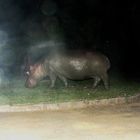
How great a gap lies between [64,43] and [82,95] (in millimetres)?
7379

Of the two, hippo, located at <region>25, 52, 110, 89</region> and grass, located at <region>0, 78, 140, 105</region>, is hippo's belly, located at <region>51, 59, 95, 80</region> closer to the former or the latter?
hippo, located at <region>25, 52, 110, 89</region>

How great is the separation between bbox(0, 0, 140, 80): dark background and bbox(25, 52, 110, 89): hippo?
4.23 metres

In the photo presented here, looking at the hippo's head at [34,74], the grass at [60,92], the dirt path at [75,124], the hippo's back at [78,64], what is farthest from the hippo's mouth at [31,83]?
the dirt path at [75,124]

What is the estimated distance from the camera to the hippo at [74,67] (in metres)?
15.4

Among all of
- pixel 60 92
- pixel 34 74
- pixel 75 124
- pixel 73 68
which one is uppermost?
pixel 73 68

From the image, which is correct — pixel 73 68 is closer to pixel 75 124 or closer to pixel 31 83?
pixel 31 83

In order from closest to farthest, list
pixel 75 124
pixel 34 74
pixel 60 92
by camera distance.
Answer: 1. pixel 75 124
2. pixel 60 92
3. pixel 34 74

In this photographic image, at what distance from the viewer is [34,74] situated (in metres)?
15.8

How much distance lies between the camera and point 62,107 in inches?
513

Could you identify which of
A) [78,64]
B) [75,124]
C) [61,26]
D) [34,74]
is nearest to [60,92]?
[78,64]

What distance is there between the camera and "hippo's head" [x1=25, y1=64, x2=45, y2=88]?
1573cm

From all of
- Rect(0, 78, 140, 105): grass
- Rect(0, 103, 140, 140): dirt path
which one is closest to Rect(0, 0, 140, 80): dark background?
Rect(0, 78, 140, 105): grass

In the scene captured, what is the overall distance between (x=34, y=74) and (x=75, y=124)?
202 inches

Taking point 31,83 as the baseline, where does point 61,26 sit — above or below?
above
